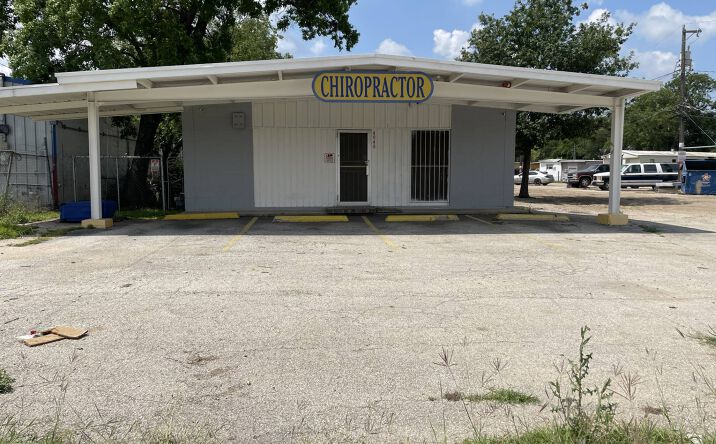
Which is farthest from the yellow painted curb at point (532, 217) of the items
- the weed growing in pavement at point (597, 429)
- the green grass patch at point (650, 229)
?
the weed growing in pavement at point (597, 429)

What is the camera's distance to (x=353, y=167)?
51.8 ft

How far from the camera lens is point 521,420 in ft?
10.4

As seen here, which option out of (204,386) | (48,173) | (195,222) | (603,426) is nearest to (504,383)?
(603,426)

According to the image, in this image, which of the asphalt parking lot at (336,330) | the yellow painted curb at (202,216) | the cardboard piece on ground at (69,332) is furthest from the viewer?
the yellow painted curb at (202,216)

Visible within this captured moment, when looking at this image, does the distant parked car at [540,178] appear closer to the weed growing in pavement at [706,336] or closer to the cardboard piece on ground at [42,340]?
the weed growing in pavement at [706,336]

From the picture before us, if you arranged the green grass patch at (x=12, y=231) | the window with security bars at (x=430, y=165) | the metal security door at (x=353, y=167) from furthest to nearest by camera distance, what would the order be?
1. the window with security bars at (x=430, y=165)
2. the metal security door at (x=353, y=167)
3. the green grass patch at (x=12, y=231)

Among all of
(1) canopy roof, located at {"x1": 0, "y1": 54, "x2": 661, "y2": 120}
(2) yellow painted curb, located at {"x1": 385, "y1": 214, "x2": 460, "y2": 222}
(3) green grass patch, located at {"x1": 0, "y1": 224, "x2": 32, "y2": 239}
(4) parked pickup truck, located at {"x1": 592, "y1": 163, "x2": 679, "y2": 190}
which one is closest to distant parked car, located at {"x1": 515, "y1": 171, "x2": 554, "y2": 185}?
(4) parked pickup truck, located at {"x1": 592, "y1": 163, "x2": 679, "y2": 190}

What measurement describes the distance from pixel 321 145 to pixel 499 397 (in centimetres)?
1271

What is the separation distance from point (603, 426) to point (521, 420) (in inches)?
18.7

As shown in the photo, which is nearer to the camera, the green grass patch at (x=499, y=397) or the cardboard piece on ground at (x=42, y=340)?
the green grass patch at (x=499, y=397)

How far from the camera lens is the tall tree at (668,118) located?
66750 millimetres

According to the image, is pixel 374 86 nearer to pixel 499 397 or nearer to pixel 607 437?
pixel 499 397

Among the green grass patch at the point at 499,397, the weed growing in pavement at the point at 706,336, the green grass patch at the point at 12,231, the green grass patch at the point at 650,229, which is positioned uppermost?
the green grass patch at the point at 12,231

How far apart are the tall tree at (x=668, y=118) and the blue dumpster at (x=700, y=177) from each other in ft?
124
